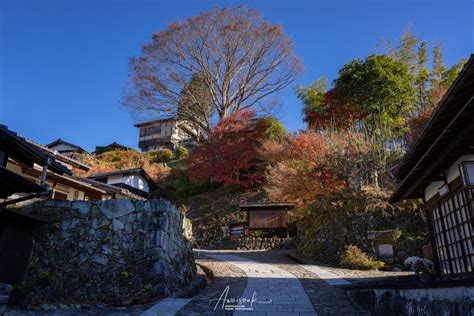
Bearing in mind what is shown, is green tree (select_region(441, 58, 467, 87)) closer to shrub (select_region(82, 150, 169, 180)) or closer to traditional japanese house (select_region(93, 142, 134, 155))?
shrub (select_region(82, 150, 169, 180))

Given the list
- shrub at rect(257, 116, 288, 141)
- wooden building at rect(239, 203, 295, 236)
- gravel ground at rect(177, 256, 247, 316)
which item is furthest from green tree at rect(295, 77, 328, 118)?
gravel ground at rect(177, 256, 247, 316)

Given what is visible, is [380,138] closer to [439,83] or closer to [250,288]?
[439,83]

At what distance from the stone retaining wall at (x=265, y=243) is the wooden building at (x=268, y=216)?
75 cm

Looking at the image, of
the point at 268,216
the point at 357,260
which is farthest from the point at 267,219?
the point at 357,260

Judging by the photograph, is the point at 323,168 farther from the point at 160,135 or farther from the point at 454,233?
the point at 160,135

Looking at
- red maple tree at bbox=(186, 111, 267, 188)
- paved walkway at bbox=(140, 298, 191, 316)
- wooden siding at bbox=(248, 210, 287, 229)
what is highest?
red maple tree at bbox=(186, 111, 267, 188)

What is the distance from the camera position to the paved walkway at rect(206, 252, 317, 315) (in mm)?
7023

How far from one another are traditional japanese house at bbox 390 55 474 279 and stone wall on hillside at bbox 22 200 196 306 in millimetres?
5920

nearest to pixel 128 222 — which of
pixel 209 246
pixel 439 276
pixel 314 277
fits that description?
pixel 314 277

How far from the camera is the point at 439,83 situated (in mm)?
22328

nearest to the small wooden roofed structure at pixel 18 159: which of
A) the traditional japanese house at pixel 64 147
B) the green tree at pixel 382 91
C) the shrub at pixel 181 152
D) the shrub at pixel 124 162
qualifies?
the green tree at pixel 382 91

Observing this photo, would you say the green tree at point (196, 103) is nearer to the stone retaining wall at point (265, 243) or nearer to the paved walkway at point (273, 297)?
the stone retaining wall at point (265, 243)

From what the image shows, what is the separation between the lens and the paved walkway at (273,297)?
7023 millimetres

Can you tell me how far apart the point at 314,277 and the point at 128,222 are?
5866 millimetres
